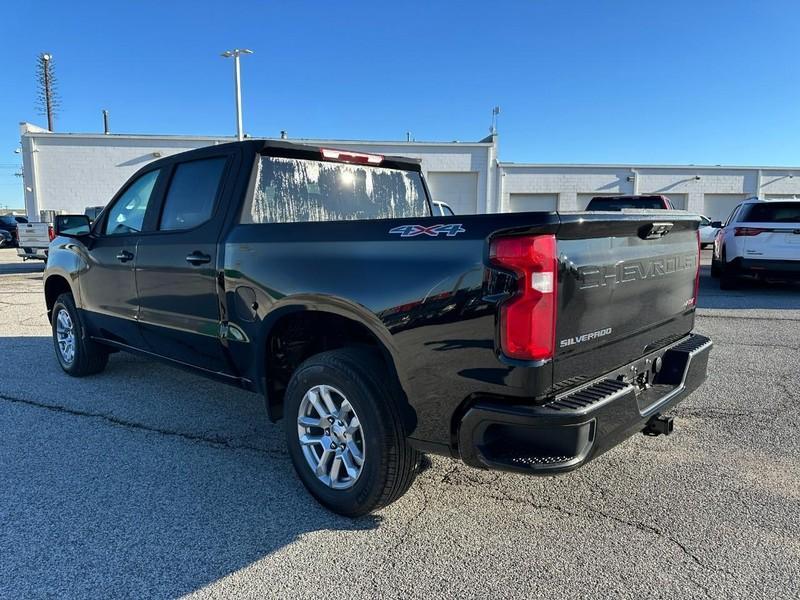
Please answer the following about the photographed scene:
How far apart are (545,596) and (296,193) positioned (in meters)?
2.73

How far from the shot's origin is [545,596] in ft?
7.68

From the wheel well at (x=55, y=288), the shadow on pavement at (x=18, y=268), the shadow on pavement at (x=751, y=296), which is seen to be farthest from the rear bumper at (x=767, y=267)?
the shadow on pavement at (x=18, y=268)

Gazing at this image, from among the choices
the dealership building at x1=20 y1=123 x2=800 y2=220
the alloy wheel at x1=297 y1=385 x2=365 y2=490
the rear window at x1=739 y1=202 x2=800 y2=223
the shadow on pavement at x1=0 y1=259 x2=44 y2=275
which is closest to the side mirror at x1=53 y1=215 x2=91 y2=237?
the alloy wheel at x1=297 y1=385 x2=365 y2=490

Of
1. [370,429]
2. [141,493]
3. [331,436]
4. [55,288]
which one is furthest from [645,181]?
[141,493]

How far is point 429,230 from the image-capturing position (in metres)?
2.49

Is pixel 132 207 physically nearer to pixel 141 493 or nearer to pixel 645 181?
pixel 141 493

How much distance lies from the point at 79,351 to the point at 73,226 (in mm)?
1186

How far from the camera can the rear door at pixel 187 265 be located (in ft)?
11.9

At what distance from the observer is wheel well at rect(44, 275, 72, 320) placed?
5633 mm

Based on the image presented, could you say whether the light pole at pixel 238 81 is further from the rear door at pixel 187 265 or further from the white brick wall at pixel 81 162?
the rear door at pixel 187 265

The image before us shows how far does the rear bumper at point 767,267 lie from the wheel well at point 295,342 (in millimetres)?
9655

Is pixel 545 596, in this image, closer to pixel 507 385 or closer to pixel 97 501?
pixel 507 385

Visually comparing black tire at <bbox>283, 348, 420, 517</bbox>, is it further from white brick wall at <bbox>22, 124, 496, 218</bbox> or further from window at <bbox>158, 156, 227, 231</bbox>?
white brick wall at <bbox>22, 124, 496, 218</bbox>

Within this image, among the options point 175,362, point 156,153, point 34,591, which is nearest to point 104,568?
Answer: point 34,591
